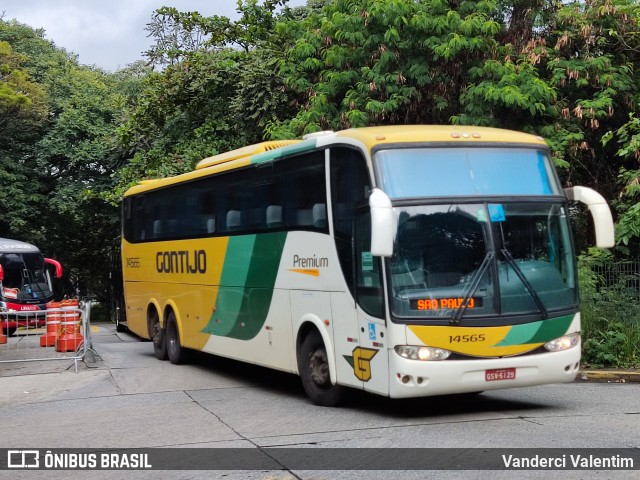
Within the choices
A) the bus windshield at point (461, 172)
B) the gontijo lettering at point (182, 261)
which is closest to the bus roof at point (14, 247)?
the gontijo lettering at point (182, 261)

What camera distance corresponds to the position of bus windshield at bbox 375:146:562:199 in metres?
10.3

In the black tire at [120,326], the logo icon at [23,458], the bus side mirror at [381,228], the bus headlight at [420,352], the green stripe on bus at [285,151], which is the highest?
the green stripe on bus at [285,151]

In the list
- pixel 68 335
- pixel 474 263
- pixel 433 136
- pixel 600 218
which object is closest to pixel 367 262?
pixel 474 263

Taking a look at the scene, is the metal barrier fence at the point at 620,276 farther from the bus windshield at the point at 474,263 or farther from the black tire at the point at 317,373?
the black tire at the point at 317,373

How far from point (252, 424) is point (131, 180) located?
1904 centimetres

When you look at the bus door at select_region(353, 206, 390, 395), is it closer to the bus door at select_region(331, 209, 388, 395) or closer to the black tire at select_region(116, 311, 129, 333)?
the bus door at select_region(331, 209, 388, 395)

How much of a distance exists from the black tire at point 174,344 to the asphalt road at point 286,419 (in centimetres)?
205

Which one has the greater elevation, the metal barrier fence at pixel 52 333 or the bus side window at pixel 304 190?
the bus side window at pixel 304 190

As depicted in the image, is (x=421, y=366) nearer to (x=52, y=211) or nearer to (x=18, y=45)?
(x=52, y=211)

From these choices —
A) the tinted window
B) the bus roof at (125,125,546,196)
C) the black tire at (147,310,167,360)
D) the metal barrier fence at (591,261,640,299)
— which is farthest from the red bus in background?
the bus roof at (125,125,546,196)

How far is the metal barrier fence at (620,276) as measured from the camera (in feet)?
52.4

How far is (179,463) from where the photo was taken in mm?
8305

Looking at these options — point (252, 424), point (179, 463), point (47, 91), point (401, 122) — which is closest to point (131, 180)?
point (401, 122)

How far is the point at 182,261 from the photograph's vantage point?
1697cm
